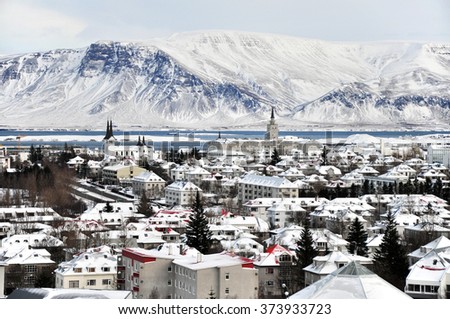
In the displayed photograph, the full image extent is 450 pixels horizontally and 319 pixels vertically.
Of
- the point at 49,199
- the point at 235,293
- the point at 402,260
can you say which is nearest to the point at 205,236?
the point at 402,260

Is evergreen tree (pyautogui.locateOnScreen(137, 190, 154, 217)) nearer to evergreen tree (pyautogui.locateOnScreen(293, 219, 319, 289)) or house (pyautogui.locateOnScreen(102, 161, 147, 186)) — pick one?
evergreen tree (pyautogui.locateOnScreen(293, 219, 319, 289))

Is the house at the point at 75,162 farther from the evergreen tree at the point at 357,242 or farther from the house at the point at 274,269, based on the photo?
the house at the point at 274,269

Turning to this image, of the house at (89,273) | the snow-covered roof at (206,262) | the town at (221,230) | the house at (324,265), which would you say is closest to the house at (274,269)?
the town at (221,230)

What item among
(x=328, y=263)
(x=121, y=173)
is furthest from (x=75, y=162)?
(x=328, y=263)

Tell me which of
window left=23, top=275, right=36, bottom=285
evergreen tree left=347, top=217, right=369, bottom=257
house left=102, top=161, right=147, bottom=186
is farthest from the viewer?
house left=102, top=161, right=147, bottom=186

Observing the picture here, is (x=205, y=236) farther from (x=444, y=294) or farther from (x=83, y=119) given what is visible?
(x=83, y=119)

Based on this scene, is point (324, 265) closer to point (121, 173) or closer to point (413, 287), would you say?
point (413, 287)

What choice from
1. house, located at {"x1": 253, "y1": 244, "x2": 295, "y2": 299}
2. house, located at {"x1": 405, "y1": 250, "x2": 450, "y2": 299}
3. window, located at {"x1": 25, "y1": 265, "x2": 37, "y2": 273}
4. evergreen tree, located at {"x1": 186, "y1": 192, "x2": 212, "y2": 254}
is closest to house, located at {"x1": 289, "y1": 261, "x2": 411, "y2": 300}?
house, located at {"x1": 405, "y1": 250, "x2": 450, "y2": 299}
